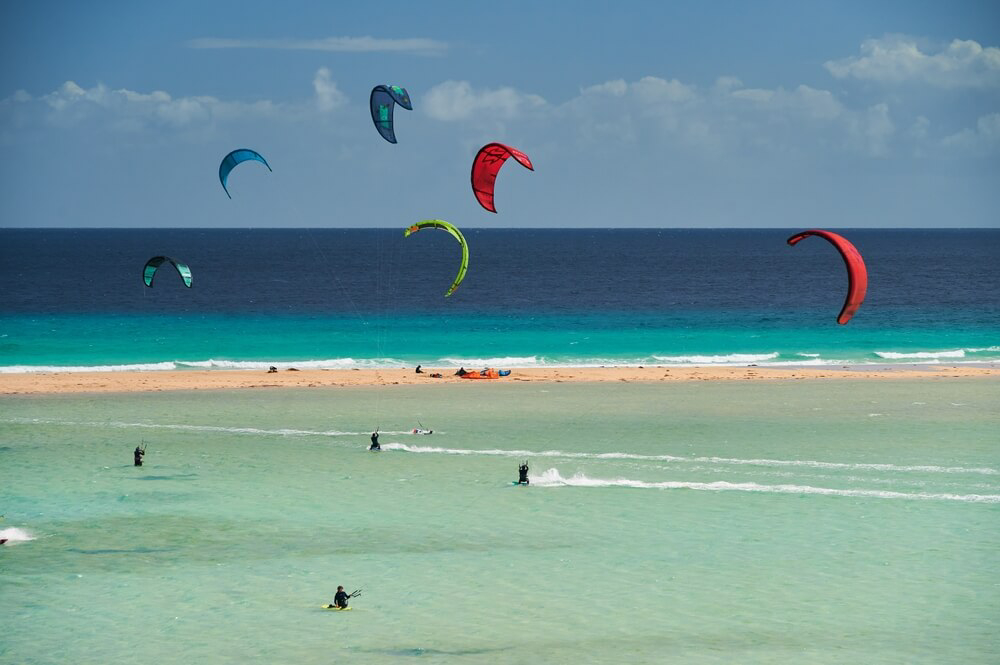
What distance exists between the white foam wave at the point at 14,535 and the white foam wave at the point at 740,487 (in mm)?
10308

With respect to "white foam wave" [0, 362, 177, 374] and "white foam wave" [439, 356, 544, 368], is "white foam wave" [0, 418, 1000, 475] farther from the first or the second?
"white foam wave" [439, 356, 544, 368]

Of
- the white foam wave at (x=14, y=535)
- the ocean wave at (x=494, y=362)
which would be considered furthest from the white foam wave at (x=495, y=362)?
the white foam wave at (x=14, y=535)

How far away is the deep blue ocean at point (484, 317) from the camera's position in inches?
2157

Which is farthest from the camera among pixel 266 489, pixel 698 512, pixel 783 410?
pixel 783 410

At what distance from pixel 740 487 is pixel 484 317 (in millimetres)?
47317

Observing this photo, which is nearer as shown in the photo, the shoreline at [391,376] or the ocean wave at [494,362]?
the shoreline at [391,376]

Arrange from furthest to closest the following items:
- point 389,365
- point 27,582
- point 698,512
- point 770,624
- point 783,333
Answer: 1. point 783,333
2. point 389,365
3. point 698,512
4. point 27,582
5. point 770,624

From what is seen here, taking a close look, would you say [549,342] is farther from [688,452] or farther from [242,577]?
[242,577]

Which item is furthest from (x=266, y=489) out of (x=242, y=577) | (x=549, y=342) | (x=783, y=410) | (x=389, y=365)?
(x=549, y=342)

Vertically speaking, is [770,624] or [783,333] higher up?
[783,333]

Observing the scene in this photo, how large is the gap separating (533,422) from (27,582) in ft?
58.1

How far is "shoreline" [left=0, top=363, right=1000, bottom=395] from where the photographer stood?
4344 centimetres

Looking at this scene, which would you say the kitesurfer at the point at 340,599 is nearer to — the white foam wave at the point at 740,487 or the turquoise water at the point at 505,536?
the turquoise water at the point at 505,536

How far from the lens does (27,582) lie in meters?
20.0
